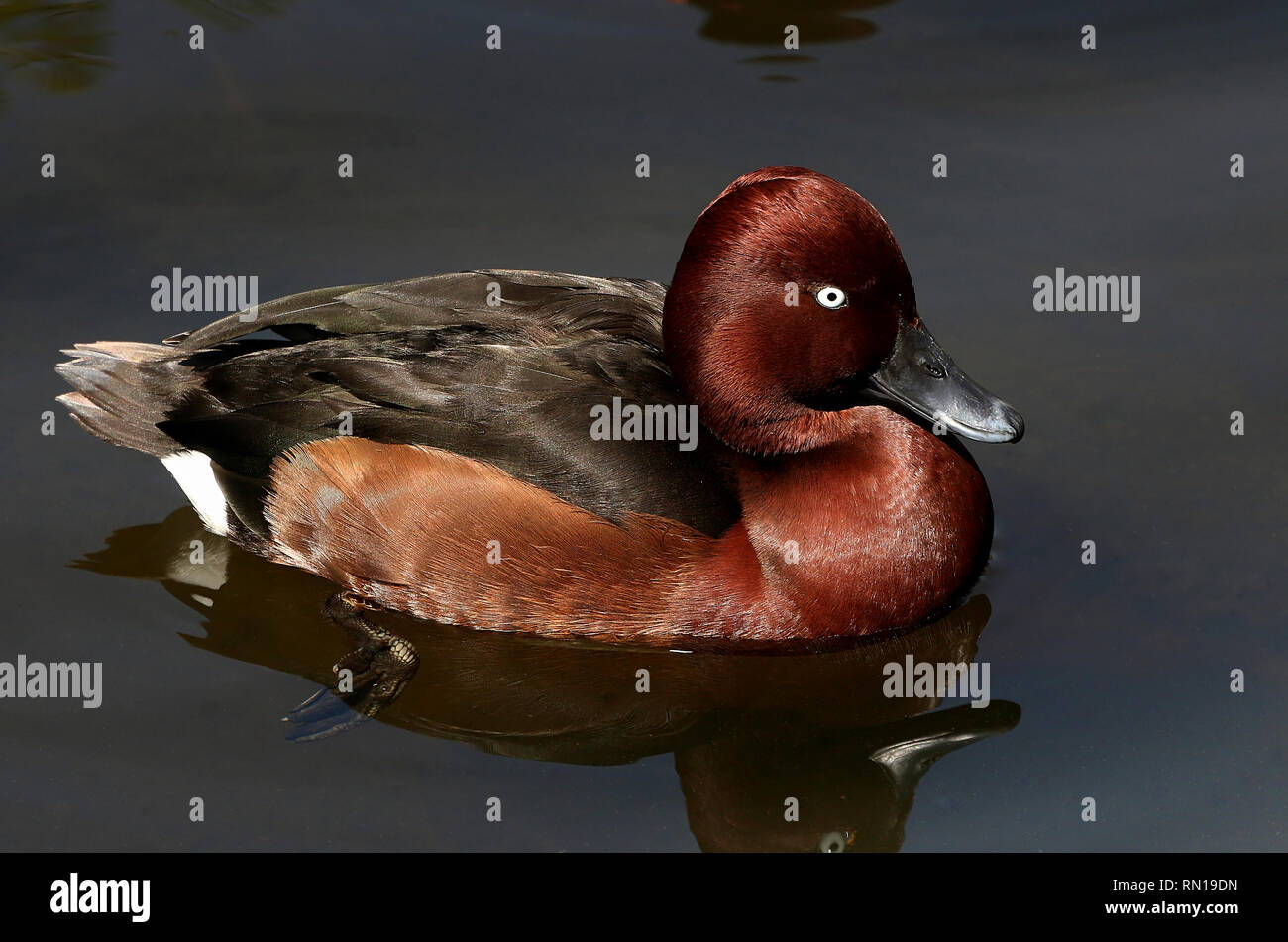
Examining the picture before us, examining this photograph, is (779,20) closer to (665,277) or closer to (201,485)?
(665,277)

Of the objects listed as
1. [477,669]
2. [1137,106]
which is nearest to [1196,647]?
[477,669]

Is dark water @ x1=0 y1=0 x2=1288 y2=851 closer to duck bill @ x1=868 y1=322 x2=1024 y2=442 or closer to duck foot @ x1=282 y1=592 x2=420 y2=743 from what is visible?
duck foot @ x1=282 y1=592 x2=420 y2=743

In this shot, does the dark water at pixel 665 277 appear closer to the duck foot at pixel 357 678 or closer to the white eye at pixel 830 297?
the duck foot at pixel 357 678

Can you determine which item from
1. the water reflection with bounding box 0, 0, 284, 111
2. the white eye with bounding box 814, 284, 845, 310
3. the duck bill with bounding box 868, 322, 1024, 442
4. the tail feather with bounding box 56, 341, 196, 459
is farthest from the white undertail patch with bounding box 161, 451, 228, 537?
the water reflection with bounding box 0, 0, 284, 111

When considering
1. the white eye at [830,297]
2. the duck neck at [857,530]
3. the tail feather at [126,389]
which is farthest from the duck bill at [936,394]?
the tail feather at [126,389]

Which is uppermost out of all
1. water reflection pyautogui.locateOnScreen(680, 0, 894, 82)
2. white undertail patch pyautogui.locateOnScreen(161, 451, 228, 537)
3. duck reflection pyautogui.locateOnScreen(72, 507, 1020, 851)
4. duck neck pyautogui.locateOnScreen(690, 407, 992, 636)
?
water reflection pyautogui.locateOnScreen(680, 0, 894, 82)

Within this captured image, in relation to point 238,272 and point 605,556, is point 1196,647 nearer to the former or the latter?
point 605,556
